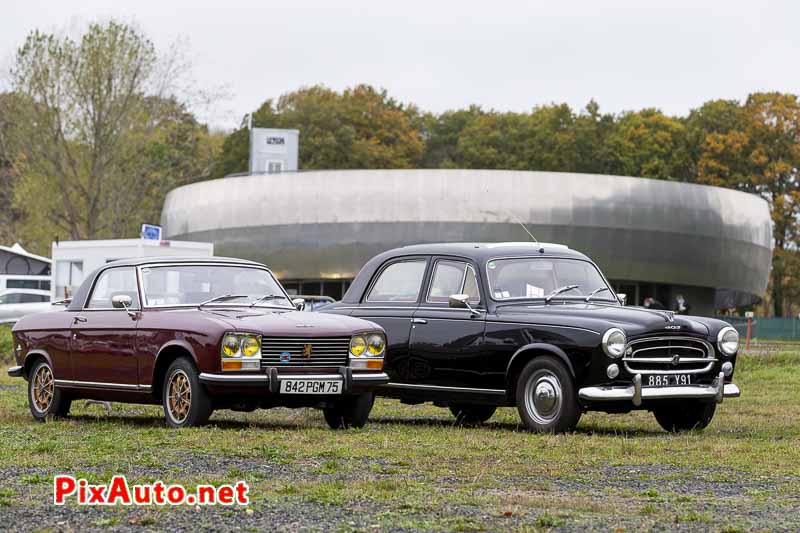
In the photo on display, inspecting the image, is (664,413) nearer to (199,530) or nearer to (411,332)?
(411,332)

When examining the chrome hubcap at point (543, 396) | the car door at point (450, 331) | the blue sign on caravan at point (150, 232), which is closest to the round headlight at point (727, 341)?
the chrome hubcap at point (543, 396)

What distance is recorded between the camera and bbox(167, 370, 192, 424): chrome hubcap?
13.0 m

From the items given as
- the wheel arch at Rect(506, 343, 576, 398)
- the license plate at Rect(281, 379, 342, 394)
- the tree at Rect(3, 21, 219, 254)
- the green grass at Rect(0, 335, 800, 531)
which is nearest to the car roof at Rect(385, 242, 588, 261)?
the wheel arch at Rect(506, 343, 576, 398)

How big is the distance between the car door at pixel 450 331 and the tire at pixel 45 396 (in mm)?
3629

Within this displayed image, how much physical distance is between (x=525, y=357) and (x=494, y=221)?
5113cm

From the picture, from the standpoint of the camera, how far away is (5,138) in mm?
56969

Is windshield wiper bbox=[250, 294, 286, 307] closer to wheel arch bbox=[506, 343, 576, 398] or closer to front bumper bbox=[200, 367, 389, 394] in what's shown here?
front bumper bbox=[200, 367, 389, 394]

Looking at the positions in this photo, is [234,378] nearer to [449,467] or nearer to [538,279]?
[449,467]

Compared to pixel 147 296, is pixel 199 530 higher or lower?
lower

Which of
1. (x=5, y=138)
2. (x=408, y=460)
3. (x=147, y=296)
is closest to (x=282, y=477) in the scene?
(x=408, y=460)

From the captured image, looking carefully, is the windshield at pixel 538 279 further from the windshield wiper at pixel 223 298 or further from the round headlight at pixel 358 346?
the windshield wiper at pixel 223 298

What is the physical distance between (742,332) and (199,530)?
56.1m

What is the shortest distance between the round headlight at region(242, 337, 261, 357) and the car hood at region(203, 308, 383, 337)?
0.26 feet

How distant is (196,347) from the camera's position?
42.1 ft
